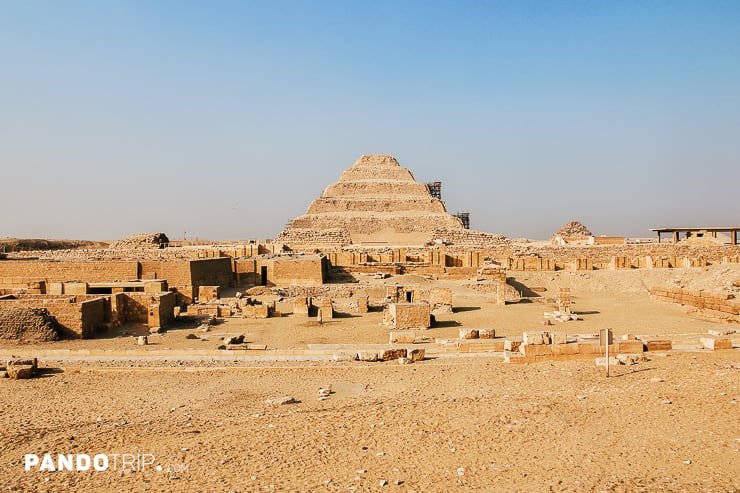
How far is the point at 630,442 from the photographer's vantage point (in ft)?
15.9

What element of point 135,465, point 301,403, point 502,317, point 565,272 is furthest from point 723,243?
point 135,465

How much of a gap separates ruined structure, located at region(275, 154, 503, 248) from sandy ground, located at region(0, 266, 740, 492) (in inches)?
1364

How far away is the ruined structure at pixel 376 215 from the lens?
47844mm

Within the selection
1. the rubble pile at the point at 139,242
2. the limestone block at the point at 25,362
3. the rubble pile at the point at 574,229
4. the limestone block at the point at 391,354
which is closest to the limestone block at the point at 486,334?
the limestone block at the point at 391,354

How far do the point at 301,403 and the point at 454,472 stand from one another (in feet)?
8.56

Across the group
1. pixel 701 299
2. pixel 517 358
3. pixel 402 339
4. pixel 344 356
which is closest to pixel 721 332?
pixel 701 299

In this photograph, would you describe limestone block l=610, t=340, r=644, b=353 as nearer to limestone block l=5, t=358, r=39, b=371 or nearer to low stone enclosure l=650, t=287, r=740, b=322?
low stone enclosure l=650, t=287, r=740, b=322

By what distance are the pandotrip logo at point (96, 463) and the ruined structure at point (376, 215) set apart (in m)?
37.2

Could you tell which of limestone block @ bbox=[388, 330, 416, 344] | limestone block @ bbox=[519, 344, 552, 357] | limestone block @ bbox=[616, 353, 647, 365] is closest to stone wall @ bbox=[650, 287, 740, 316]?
limestone block @ bbox=[616, 353, 647, 365]

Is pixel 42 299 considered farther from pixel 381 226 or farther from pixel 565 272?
pixel 381 226

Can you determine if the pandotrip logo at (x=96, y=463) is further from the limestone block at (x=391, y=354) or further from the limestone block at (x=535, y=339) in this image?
the limestone block at (x=535, y=339)

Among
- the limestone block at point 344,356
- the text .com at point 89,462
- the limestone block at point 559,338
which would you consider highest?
the limestone block at point 559,338

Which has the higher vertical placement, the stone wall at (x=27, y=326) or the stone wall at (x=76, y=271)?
the stone wall at (x=76, y=271)

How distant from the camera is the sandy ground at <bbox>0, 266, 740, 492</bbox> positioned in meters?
4.32
